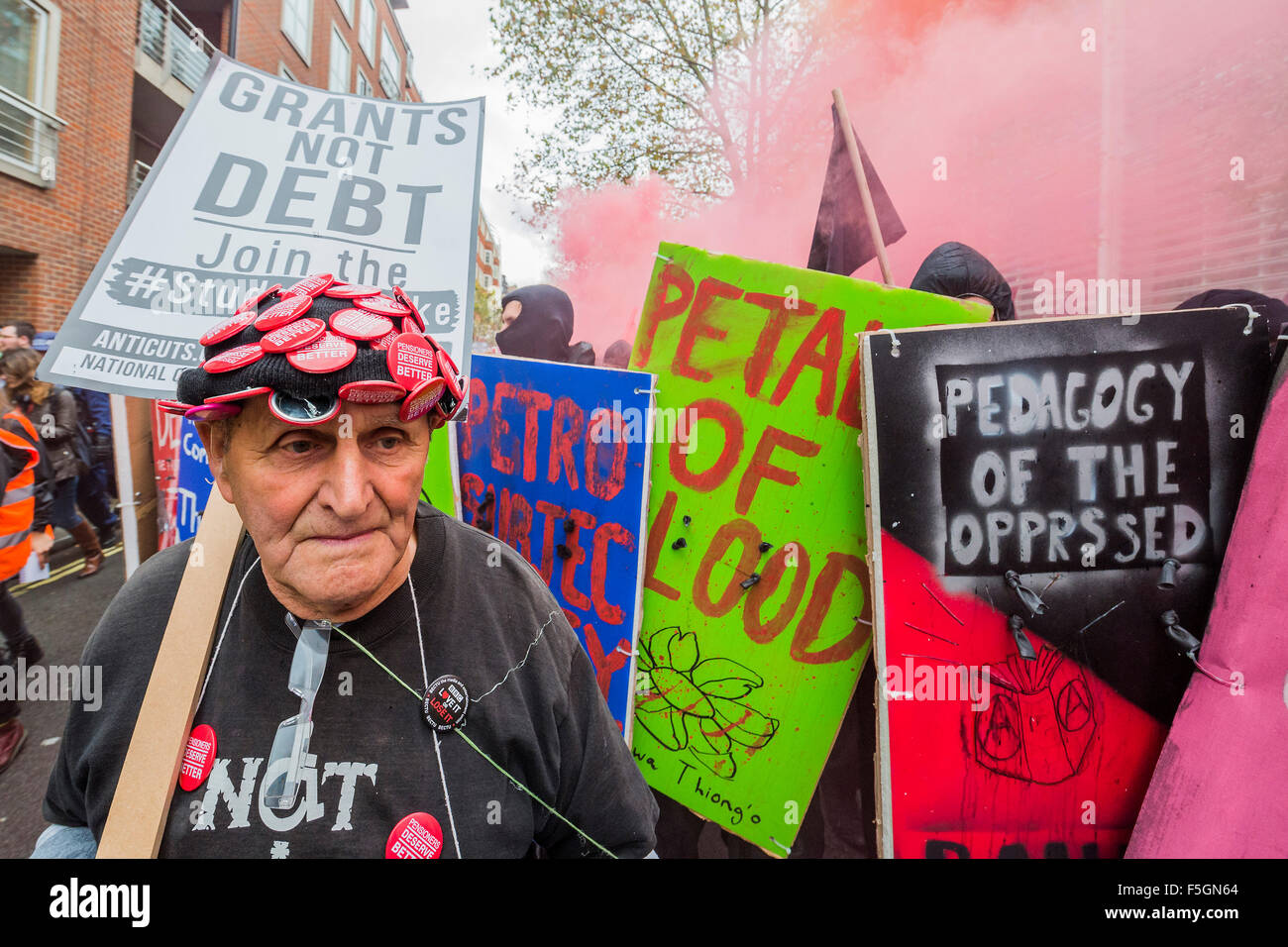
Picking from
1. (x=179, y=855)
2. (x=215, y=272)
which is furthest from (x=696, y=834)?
(x=215, y=272)

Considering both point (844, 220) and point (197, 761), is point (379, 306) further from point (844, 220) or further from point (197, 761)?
point (844, 220)

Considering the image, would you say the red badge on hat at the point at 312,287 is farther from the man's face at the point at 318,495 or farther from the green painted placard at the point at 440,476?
the green painted placard at the point at 440,476

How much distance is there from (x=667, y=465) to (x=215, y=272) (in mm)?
1495

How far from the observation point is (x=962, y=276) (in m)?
2.59

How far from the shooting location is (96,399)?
5.13 meters

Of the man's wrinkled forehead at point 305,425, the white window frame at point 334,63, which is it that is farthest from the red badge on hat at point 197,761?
the white window frame at point 334,63

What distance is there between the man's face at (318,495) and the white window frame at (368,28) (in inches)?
123

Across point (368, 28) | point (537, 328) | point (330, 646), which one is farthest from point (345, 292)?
point (368, 28)

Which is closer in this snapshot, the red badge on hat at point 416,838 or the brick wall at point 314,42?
the red badge on hat at point 416,838

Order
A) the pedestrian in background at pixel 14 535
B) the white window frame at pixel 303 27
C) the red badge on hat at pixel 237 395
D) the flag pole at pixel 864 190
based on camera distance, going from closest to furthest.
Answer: the red badge on hat at pixel 237 395, the flag pole at pixel 864 190, the pedestrian in background at pixel 14 535, the white window frame at pixel 303 27

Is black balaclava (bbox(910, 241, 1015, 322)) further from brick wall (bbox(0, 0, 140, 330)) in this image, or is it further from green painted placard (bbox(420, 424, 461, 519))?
brick wall (bbox(0, 0, 140, 330))

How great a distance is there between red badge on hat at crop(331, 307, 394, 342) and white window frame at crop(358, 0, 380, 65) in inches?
118

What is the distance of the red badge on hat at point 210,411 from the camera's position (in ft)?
3.01

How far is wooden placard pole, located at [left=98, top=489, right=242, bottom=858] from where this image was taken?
941mm
